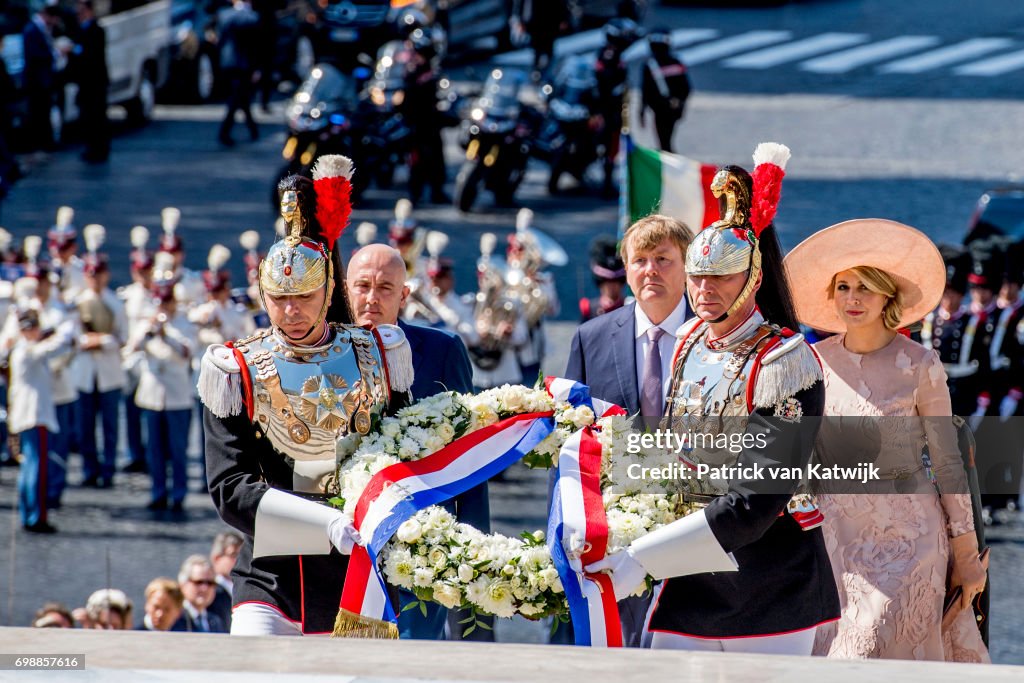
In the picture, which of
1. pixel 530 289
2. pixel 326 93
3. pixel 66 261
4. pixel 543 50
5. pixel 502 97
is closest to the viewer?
pixel 530 289

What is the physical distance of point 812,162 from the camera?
826 inches

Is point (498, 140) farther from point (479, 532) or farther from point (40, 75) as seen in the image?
point (479, 532)

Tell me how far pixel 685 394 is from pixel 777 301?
0.40 m

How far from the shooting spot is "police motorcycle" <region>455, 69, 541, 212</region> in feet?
60.3

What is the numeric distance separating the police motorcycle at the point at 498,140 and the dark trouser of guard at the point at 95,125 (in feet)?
13.7

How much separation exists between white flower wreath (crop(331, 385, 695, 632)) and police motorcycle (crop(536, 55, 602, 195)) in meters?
13.8

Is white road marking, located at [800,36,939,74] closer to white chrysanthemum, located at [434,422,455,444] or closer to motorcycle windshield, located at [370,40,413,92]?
motorcycle windshield, located at [370,40,413,92]

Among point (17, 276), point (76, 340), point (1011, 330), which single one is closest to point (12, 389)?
point (76, 340)

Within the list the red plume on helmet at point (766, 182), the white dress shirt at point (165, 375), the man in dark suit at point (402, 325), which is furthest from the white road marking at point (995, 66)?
the red plume on helmet at point (766, 182)

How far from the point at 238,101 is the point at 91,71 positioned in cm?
265

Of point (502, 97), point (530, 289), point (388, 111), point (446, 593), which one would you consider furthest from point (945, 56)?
point (446, 593)

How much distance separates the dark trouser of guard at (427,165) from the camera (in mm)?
18953

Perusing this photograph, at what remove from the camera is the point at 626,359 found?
6.05 metres

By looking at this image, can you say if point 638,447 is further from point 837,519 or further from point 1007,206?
point 1007,206
